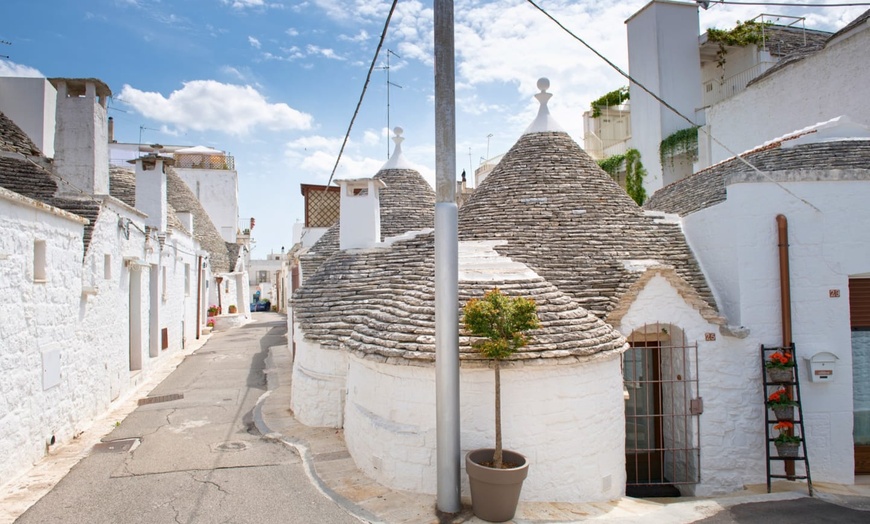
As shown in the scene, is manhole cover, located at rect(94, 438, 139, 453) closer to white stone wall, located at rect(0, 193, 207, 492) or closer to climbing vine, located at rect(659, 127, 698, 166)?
white stone wall, located at rect(0, 193, 207, 492)

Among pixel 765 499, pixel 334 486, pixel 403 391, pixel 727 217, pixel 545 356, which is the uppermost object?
pixel 727 217

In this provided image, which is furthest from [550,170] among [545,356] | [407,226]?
[545,356]

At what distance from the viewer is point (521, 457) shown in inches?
256

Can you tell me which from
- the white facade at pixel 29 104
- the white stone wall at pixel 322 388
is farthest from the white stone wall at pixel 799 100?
the white facade at pixel 29 104

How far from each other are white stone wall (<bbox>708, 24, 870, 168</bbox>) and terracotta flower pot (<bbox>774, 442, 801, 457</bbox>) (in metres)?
8.87

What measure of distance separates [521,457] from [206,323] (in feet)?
81.5

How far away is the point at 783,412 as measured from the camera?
30.7ft

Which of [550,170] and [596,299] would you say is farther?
[550,170]

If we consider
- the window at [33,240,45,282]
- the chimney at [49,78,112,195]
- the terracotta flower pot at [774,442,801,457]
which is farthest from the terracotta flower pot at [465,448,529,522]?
the chimney at [49,78,112,195]

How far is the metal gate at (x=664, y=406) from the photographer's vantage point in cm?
→ 962

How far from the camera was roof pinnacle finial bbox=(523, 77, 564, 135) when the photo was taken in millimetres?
13413

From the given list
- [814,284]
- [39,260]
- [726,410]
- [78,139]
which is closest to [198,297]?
[78,139]

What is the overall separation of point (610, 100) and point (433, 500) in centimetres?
2441

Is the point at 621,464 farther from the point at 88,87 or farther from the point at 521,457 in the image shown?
the point at 88,87
